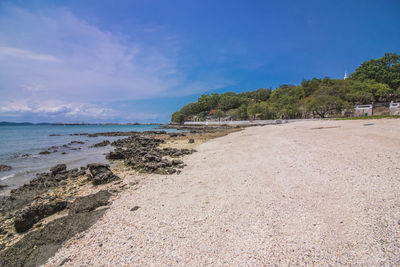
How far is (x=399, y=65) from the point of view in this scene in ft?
199

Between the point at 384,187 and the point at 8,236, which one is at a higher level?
the point at 384,187

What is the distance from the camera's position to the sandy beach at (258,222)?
118 inches

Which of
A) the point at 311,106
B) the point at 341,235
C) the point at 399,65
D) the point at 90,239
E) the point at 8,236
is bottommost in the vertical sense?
the point at 8,236

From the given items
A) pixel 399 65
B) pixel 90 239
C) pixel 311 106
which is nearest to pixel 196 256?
pixel 90 239

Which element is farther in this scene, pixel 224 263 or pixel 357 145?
pixel 357 145

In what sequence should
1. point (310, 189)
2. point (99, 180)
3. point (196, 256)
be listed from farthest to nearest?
point (99, 180)
point (310, 189)
point (196, 256)

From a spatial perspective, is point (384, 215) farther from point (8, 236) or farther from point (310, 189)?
point (8, 236)

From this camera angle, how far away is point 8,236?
4598mm

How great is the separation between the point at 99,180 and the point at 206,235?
6578 millimetres

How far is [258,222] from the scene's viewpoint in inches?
155

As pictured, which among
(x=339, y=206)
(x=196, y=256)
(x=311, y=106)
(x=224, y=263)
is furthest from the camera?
(x=311, y=106)

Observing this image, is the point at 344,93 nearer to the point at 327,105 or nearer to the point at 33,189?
the point at 327,105

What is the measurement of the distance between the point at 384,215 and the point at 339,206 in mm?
775

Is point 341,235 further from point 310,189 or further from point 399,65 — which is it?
point 399,65
